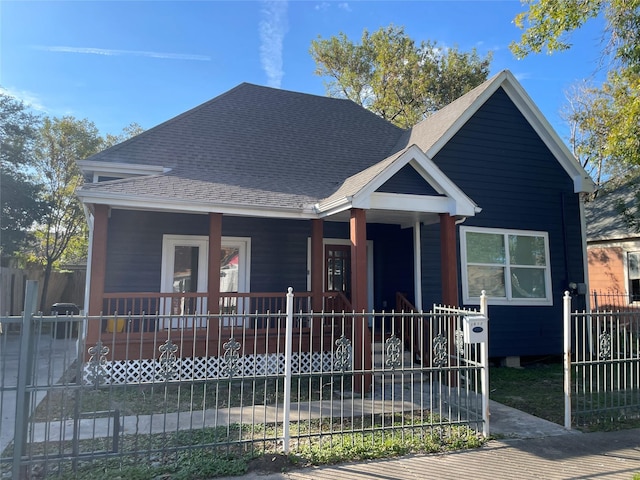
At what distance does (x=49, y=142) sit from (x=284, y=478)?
23983mm

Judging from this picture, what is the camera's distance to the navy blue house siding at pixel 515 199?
10.6 m

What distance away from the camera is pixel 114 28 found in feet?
32.8

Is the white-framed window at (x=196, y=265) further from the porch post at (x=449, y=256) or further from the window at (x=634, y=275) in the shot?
the window at (x=634, y=275)

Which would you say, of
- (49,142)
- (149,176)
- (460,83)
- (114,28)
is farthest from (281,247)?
(460,83)

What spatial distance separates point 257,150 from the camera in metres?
11.3

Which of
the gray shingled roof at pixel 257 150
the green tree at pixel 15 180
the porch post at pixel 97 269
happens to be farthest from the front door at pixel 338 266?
the green tree at pixel 15 180

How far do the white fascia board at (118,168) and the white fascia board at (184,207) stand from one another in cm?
159

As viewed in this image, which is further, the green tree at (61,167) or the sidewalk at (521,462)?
the green tree at (61,167)

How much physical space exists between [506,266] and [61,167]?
72.8 feet

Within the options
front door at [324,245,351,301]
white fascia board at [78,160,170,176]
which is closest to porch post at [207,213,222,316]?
white fascia board at [78,160,170,176]

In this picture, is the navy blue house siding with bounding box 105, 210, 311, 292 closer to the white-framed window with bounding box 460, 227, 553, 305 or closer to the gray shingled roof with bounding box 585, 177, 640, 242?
the white-framed window with bounding box 460, 227, 553, 305

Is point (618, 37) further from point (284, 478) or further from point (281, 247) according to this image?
point (284, 478)

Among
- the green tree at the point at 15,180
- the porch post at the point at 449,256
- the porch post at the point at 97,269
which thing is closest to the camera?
the porch post at the point at 97,269

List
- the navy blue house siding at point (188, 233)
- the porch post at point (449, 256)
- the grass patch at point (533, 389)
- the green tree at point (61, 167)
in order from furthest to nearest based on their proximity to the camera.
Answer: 1. the green tree at point (61, 167)
2. the navy blue house siding at point (188, 233)
3. the porch post at point (449, 256)
4. the grass patch at point (533, 389)
